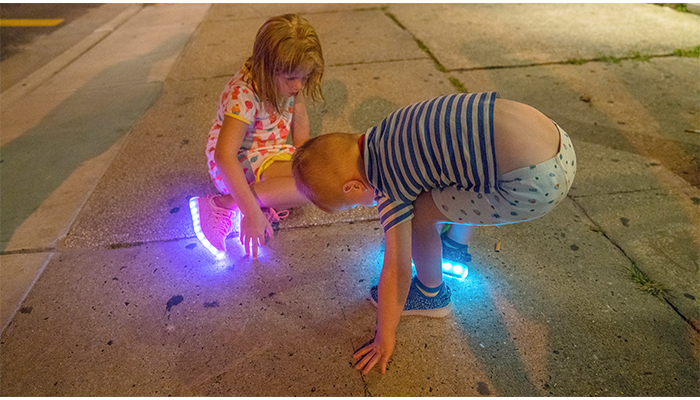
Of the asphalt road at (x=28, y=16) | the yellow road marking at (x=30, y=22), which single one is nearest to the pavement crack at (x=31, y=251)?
the asphalt road at (x=28, y=16)

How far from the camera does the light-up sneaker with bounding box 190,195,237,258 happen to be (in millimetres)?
2209

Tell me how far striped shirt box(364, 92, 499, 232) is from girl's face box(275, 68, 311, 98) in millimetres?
537

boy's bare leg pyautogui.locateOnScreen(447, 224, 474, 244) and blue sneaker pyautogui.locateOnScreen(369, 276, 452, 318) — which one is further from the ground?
boy's bare leg pyautogui.locateOnScreen(447, 224, 474, 244)

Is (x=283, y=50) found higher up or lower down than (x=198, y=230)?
higher up

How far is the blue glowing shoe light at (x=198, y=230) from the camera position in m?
2.19

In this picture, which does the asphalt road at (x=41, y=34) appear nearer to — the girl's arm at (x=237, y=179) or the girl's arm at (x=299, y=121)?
the girl's arm at (x=299, y=121)

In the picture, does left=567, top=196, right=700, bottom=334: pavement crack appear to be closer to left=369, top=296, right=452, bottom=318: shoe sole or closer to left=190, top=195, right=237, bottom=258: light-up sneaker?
left=369, top=296, right=452, bottom=318: shoe sole

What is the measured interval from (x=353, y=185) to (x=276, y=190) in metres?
0.84

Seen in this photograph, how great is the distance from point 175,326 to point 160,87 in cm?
275

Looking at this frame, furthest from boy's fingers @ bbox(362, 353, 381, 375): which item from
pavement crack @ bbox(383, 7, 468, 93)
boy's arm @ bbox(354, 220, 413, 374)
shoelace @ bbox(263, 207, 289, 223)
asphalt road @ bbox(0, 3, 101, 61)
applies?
asphalt road @ bbox(0, 3, 101, 61)

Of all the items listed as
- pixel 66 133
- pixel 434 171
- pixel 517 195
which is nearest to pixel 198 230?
pixel 434 171

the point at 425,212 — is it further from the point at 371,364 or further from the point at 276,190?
the point at 276,190

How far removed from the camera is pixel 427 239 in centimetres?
165

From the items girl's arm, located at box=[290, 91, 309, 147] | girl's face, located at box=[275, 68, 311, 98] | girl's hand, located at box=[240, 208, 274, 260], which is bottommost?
girl's hand, located at box=[240, 208, 274, 260]
